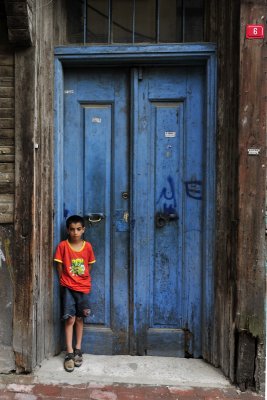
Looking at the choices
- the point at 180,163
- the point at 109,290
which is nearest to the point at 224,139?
the point at 180,163

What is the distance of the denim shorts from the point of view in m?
3.69

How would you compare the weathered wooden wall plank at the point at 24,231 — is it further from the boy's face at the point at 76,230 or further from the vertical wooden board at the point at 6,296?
the boy's face at the point at 76,230

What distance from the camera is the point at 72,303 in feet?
12.2

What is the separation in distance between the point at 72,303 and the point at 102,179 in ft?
3.86

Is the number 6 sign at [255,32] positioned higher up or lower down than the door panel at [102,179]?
higher up

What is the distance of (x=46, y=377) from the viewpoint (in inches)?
138

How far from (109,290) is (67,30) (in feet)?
8.23

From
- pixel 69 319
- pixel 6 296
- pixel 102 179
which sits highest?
pixel 102 179

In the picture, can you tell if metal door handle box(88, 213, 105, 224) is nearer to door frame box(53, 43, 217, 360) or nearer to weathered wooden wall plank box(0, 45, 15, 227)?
door frame box(53, 43, 217, 360)

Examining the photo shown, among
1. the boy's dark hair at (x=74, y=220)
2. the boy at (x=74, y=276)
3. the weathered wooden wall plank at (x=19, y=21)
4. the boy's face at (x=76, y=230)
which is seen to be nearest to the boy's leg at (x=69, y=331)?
the boy at (x=74, y=276)

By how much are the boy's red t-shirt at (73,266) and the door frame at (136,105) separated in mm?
149

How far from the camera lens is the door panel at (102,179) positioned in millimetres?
3893

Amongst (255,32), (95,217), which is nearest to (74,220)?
(95,217)

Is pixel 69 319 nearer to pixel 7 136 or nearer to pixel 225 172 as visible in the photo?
pixel 7 136
